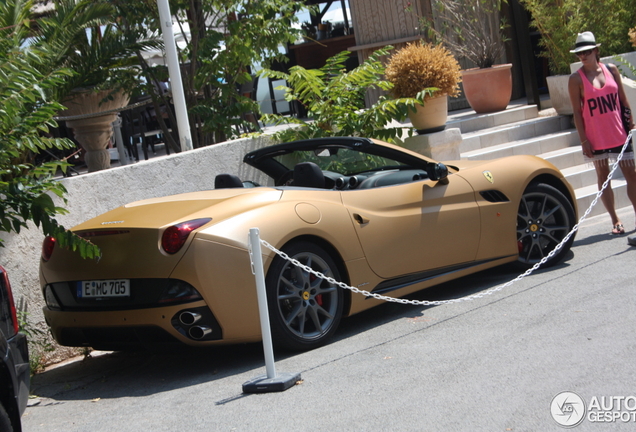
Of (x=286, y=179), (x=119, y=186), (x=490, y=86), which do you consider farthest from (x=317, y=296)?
(x=490, y=86)

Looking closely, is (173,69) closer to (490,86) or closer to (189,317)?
(189,317)

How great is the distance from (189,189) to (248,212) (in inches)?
95.0

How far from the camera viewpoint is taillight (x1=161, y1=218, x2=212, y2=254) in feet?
14.9

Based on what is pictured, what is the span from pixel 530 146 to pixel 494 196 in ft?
14.7

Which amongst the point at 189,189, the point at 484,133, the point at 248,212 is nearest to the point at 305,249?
the point at 248,212

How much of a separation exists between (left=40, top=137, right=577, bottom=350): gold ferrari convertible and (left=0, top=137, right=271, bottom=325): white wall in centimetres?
75

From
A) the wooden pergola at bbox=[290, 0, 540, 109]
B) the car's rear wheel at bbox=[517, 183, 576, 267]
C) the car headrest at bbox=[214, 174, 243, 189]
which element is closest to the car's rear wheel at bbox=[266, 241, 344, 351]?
the car headrest at bbox=[214, 174, 243, 189]

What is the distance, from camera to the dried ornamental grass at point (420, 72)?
9070mm

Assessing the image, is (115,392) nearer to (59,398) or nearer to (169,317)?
(59,398)

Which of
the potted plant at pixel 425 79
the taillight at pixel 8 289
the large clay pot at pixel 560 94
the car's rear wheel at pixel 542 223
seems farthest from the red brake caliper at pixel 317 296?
the large clay pot at pixel 560 94

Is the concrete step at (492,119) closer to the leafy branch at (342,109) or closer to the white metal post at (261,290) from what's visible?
the leafy branch at (342,109)

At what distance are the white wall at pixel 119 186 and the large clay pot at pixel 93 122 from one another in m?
1.53

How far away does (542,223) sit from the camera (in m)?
6.57

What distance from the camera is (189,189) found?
23.4 ft
